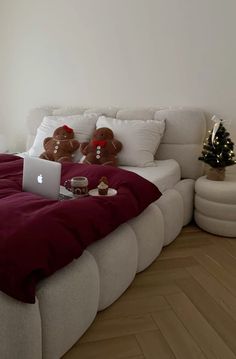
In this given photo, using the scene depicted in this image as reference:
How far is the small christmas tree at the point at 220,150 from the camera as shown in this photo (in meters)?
2.59

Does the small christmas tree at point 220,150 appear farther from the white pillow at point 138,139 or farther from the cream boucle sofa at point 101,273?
the white pillow at point 138,139

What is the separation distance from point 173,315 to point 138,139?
4.79 ft

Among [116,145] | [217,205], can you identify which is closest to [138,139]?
[116,145]

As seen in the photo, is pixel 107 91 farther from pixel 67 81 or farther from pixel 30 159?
pixel 30 159

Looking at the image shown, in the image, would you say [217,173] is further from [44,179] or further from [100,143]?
[44,179]

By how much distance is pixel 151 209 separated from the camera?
2127mm

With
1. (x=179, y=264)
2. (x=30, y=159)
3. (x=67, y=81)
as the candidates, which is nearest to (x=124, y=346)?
(x=179, y=264)

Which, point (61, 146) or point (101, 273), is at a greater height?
point (61, 146)

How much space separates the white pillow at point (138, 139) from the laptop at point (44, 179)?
0.92 meters

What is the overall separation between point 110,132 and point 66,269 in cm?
154

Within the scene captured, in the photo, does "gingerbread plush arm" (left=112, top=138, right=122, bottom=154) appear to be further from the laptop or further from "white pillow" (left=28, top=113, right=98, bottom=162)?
the laptop

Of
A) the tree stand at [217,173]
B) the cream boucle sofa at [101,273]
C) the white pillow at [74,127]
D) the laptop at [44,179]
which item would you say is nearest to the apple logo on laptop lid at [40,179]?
the laptop at [44,179]

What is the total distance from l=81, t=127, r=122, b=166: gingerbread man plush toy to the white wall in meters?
0.70

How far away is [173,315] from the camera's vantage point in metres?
1.67
